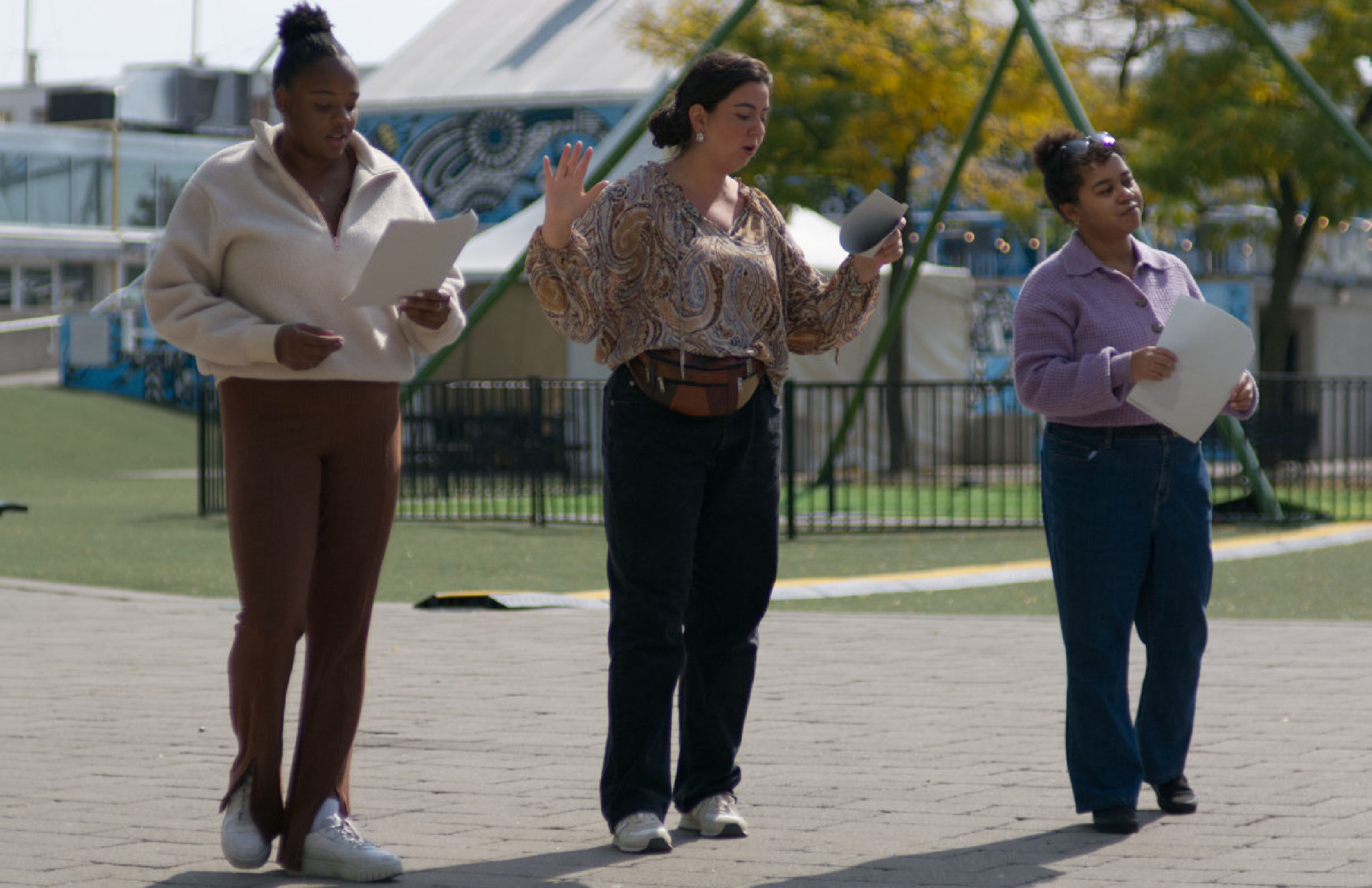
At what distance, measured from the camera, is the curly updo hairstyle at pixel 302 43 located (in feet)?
15.1

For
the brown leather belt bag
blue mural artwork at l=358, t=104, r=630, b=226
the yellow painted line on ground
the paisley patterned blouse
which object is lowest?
the yellow painted line on ground

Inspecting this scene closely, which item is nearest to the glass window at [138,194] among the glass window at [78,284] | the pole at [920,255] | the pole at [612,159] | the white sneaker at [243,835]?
the glass window at [78,284]

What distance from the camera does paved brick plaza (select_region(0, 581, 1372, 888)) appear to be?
473 cm

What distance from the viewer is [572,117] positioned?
3312 cm

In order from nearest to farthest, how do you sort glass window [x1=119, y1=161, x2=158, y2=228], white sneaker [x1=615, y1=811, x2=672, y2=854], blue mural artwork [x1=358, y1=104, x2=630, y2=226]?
white sneaker [x1=615, y1=811, x2=672, y2=854] → blue mural artwork [x1=358, y1=104, x2=630, y2=226] → glass window [x1=119, y1=161, x2=158, y2=228]

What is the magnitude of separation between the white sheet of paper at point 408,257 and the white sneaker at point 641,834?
4.50 feet

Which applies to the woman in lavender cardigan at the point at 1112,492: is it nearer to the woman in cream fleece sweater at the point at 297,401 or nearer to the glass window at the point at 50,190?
the woman in cream fleece sweater at the point at 297,401

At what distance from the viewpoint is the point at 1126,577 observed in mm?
5301

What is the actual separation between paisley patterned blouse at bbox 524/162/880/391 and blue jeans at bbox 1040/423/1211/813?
86 centimetres

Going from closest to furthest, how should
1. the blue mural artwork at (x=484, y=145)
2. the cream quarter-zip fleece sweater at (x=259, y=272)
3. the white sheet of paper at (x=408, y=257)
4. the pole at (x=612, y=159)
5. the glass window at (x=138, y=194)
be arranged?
1. the white sheet of paper at (x=408, y=257)
2. the cream quarter-zip fleece sweater at (x=259, y=272)
3. the pole at (x=612, y=159)
4. the blue mural artwork at (x=484, y=145)
5. the glass window at (x=138, y=194)

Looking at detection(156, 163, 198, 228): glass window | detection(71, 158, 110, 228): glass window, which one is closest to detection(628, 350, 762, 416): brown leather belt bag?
detection(71, 158, 110, 228): glass window

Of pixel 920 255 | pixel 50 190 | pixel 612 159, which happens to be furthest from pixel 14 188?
pixel 612 159

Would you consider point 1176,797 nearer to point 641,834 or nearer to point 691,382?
point 641,834

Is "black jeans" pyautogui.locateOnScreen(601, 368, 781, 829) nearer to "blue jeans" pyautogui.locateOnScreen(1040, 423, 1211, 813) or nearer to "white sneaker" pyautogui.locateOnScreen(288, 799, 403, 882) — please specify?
"white sneaker" pyautogui.locateOnScreen(288, 799, 403, 882)
